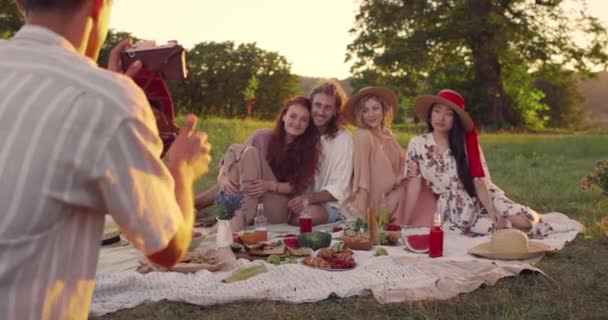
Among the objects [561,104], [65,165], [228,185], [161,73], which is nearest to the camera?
[65,165]

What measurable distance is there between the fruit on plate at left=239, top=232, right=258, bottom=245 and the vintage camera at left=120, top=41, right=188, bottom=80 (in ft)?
8.38

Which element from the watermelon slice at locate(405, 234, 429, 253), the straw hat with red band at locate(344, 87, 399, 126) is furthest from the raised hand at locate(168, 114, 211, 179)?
the straw hat with red band at locate(344, 87, 399, 126)

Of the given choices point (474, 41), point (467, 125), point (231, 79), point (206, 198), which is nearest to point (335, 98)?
point (467, 125)

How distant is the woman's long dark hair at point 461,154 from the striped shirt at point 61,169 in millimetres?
5168

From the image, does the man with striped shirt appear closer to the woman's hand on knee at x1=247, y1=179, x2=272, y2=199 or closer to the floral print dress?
the woman's hand on knee at x1=247, y1=179, x2=272, y2=199

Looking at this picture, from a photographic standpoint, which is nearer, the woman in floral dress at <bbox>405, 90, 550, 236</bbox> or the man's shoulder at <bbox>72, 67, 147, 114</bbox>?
the man's shoulder at <bbox>72, 67, 147, 114</bbox>

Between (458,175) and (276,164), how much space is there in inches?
65.0

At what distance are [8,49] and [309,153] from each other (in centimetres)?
509

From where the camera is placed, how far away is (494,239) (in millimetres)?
4969

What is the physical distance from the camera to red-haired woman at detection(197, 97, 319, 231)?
608cm

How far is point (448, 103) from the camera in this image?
6152 millimetres

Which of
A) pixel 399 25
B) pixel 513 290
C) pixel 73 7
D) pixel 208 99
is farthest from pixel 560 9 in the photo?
pixel 73 7

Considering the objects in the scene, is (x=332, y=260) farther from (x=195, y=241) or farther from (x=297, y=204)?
(x=297, y=204)

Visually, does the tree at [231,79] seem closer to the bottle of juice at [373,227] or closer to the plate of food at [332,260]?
the bottle of juice at [373,227]
